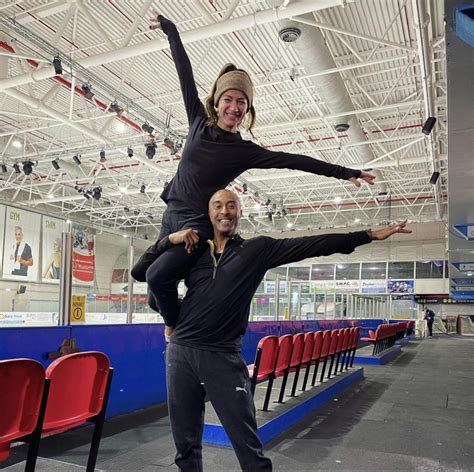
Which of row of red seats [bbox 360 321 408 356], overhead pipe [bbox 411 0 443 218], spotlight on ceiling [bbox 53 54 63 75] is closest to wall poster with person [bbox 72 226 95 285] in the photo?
spotlight on ceiling [bbox 53 54 63 75]

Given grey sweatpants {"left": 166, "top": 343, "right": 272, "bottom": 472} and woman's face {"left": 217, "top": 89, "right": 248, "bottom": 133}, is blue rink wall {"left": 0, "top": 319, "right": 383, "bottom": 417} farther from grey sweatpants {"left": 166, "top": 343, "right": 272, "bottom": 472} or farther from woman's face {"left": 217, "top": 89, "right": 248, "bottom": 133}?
woman's face {"left": 217, "top": 89, "right": 248, "bottom": 133}

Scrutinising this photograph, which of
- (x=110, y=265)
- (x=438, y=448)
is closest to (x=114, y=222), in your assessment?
(x=110, y=265)

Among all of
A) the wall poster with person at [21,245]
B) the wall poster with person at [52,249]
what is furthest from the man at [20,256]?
the wall poster with person at [52,249]

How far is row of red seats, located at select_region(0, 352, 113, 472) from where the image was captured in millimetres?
1906

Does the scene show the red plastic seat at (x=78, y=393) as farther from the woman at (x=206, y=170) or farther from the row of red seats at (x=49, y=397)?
the woman at (x=206, y=170)

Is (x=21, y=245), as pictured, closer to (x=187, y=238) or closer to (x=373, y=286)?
(x=187, y=238)

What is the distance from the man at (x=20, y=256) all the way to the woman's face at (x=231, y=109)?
7.68 ft

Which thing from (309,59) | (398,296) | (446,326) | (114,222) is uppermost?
(309,59)

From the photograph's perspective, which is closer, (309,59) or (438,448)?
(438,448)

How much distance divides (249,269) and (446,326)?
26.5m

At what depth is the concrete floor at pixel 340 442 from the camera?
3.00m

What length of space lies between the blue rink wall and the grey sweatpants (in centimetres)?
198

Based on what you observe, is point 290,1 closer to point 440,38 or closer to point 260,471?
point 440,38

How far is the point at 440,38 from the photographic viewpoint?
770 centimetres
